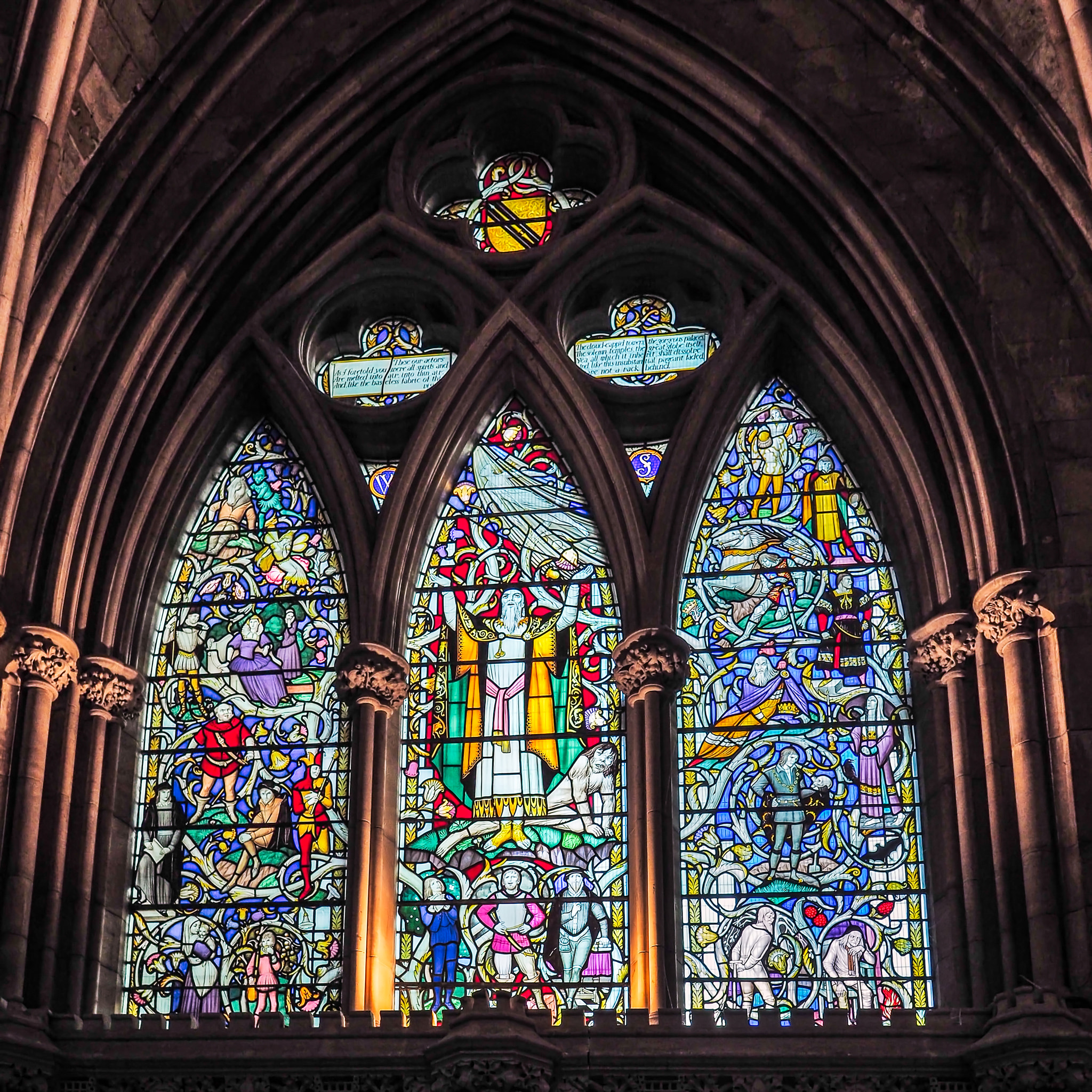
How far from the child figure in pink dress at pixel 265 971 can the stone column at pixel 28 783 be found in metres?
1.40

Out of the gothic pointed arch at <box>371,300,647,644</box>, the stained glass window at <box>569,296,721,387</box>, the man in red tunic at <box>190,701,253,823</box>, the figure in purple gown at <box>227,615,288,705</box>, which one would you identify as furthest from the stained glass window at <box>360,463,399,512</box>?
the man in red tunic at <box>190,701,253,823</box>

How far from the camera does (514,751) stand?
15398 millimetres

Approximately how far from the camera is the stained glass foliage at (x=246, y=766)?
585 inches

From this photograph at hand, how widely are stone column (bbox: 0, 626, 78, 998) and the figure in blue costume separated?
238cm

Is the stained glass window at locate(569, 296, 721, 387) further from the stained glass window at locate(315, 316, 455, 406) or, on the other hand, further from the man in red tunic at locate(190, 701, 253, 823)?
the man in red tunic at locate(190, 701, 253, 823)

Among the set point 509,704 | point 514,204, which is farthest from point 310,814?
point 514,204

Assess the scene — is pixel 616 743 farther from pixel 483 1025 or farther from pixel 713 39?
pixel 713 39

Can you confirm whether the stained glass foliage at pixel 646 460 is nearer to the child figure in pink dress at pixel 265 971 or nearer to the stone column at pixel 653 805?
the stone column at pixel 653 805

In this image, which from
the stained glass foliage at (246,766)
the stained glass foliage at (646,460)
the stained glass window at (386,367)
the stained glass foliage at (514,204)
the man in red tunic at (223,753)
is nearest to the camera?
the stained glass foliage at (246,766)

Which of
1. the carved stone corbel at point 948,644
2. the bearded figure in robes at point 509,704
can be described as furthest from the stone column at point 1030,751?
the bearded figure in robes at point 509,704

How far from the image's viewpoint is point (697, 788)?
1516 centimetres

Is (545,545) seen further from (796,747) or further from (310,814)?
(310,814)

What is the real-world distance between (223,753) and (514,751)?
1.87 meters

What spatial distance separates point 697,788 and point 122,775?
361cm
